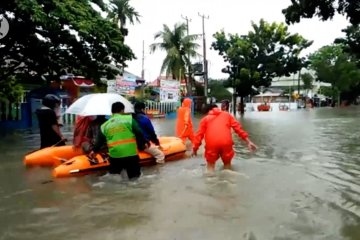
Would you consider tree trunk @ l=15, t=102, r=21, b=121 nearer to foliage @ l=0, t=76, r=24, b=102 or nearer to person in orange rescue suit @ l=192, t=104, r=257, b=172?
foliage @ l=0, t=76, r=24, b=102

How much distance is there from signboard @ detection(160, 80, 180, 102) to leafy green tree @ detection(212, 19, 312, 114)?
12.3m

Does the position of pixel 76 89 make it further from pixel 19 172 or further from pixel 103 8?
pixel 19 172

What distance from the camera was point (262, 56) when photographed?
4672cm

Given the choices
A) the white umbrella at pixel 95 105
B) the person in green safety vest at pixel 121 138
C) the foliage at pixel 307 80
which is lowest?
the person in green safety vest at pixel 121 138

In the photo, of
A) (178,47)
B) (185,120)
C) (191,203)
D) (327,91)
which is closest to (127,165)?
(191,203)

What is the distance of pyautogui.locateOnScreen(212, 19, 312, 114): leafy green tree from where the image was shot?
151ft

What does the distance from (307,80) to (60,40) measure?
2504 inches

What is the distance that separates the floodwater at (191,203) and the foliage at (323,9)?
6640 mm

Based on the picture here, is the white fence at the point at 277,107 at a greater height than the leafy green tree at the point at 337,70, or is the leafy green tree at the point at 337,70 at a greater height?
the leafy green tree at the point at 337,70

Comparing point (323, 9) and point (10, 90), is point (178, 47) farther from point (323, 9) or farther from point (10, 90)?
point (323, 9)

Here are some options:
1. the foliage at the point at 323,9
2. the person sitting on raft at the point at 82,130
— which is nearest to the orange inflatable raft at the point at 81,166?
the person sitting on raft at the point at 82,130

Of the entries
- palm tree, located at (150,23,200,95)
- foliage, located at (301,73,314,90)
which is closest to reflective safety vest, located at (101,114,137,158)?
palm tree, located at (150,23,200,95)

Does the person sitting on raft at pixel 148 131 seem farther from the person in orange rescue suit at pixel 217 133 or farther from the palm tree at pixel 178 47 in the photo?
the palm tree at pixel 178 47

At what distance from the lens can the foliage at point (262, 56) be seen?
1811 inches
